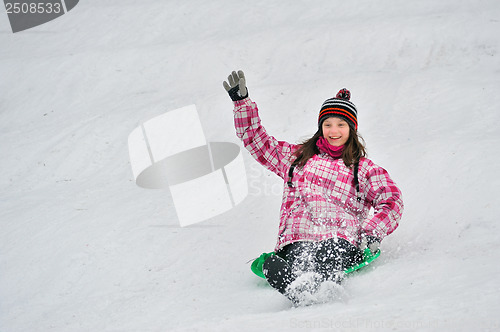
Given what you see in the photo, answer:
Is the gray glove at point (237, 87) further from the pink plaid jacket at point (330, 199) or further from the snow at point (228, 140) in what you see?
the snow at point (228, 140)

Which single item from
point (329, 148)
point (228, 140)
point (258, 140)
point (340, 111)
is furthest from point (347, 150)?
→ point (228, 140)

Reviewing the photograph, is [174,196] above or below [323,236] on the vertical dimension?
below

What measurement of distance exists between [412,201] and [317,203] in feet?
3.12

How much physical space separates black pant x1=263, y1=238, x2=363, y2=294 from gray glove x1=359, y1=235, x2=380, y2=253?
0.17ft

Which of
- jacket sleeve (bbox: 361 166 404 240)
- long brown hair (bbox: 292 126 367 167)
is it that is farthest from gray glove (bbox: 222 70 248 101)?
jacket sleeve (bbox: 361 166 404 240)

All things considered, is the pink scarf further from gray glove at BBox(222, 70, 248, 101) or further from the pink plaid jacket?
gray glove at BBox(222, 70, 248, 101)

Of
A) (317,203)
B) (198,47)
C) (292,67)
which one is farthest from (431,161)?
(198,47)

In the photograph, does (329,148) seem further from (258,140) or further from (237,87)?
(237,87)

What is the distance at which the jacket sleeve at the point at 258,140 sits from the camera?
3064 mm

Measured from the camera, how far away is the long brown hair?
116 inches

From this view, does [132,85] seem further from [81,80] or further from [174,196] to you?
[174,196]

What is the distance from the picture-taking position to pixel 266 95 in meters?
5.52

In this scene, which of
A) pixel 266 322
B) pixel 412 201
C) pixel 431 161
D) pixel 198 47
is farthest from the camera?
pixel 198 47

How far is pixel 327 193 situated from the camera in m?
2.94
